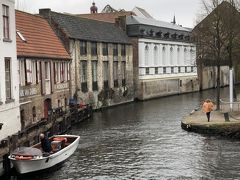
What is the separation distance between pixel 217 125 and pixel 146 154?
6.43 meters

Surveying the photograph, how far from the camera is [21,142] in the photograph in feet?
73.0

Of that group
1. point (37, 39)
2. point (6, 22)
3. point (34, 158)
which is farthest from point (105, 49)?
point (34, 158)

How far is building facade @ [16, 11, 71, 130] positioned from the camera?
30.4 m

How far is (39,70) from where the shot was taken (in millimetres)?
33375

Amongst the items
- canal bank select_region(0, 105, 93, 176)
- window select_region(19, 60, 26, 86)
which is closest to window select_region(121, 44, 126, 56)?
canal bank select_region(0, 105, 93, 176)

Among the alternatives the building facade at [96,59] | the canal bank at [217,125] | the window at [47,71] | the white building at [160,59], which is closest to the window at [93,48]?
the building facade at [96,59]

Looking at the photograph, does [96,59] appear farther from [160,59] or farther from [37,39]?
[160,59]

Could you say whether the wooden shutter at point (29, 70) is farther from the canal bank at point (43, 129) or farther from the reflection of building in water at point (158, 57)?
the reflection of building in water at point (158, 57)

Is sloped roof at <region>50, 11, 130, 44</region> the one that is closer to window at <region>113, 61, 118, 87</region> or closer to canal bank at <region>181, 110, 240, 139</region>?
window at <region>113, 61, 118, 87</region>

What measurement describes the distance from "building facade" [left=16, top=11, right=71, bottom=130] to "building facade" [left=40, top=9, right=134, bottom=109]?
1.80 meters

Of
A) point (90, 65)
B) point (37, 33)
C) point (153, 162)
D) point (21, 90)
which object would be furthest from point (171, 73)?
point (153, 162)

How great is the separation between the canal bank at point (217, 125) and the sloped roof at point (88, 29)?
1619 cm

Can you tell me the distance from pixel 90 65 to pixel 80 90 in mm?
3912

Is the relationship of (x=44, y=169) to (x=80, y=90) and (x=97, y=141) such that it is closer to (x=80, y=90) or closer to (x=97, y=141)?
(x=97, y=141)
